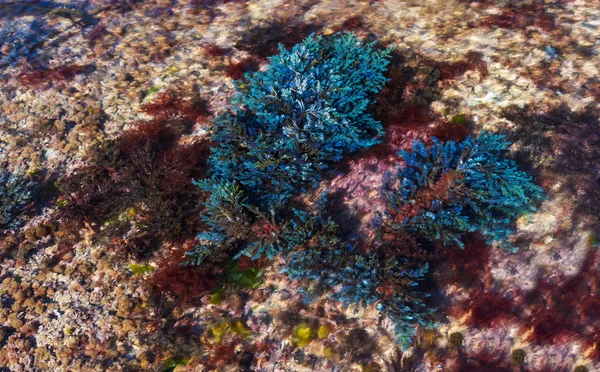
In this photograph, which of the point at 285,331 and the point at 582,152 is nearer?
the point at 285,331

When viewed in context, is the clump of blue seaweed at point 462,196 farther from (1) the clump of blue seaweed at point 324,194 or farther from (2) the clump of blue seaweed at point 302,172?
(2) the clump of blue seaweed at point 302,172

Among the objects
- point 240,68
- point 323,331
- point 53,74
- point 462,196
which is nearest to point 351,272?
point 323,331

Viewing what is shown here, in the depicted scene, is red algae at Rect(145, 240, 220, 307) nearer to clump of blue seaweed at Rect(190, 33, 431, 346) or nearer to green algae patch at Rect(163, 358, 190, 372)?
clump of blue seaweed at Rect(190, 33, 431, 346)

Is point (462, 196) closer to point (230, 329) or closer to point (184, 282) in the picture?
point (230, 329)

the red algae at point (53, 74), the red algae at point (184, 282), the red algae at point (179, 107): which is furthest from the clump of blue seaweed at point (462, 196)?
the red algae at point (53, 74)

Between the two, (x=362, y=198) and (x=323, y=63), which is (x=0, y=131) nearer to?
(x=323, y=63)

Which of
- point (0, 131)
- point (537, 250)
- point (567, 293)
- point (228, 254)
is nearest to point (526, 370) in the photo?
point (567, 293)
